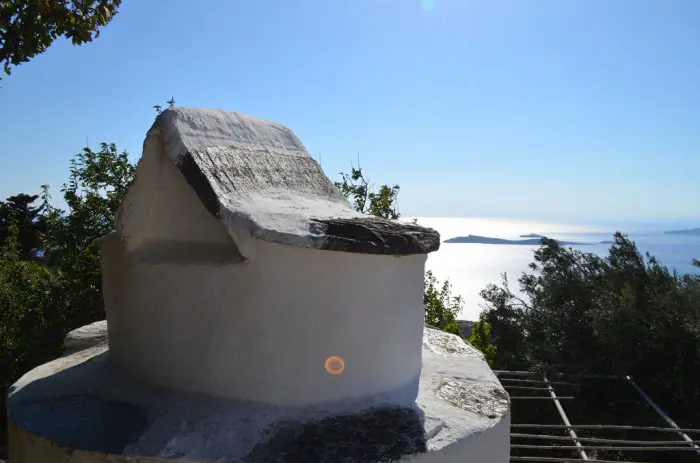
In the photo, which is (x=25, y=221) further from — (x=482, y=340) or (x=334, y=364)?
(x=334, y=364)

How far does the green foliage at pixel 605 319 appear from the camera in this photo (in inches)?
323

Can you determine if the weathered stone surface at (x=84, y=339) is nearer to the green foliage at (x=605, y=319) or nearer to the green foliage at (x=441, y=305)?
the green foliage at (x=441, y=305)

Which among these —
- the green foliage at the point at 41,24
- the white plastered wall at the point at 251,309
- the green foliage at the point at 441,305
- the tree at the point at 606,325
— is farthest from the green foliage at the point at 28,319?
the tree at the point at 606,325

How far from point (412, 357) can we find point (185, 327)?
3.65ft

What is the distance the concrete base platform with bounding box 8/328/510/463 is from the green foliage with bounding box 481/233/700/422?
6.90m

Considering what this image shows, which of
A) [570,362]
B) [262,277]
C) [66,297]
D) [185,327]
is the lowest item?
[570,362]

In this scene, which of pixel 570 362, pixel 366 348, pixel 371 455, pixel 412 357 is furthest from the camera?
pixel 570 362

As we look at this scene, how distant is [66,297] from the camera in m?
7.57

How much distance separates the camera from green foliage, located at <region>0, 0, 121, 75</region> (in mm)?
5520

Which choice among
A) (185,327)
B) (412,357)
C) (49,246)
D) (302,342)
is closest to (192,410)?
(185,327)

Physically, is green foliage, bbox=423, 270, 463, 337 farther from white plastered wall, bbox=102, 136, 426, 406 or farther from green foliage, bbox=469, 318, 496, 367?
white plastered wall, bbox=102, 136, 426, 406

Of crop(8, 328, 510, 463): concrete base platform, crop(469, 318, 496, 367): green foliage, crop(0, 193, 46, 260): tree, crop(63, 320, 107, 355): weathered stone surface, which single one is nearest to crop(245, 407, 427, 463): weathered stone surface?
crop(8, 328, 510, 463): concrete base platform

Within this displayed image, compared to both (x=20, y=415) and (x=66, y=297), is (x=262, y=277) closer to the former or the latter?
(x=20, y=415)

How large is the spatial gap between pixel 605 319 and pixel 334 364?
8059 millimetres
